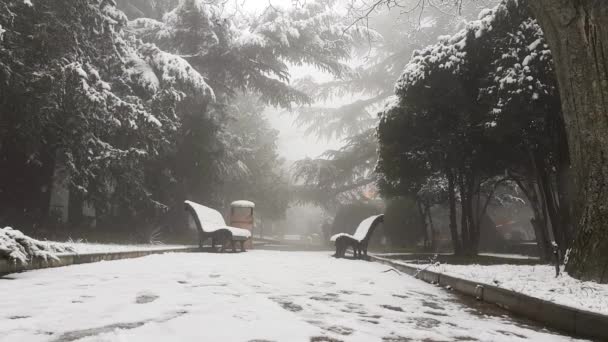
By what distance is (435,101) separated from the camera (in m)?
10.3

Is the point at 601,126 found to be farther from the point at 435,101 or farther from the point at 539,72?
the point at 435,101

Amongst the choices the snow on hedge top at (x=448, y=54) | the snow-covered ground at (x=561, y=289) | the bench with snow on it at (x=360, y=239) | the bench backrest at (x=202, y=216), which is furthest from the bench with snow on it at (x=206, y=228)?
the snow-covered ground at (x=561, y=289)

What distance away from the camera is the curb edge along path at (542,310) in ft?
10.4

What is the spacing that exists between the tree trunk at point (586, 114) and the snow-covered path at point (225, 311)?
151 cm

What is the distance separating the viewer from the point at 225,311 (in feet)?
11.1

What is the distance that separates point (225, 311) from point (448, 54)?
28.5 feet

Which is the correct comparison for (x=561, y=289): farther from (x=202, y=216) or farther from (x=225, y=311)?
(x=202, y=216)

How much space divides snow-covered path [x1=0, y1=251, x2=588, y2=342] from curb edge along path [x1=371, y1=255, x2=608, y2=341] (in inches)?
9.6

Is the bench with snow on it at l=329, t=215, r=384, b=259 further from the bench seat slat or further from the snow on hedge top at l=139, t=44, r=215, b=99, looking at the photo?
the snow on hedge top at l=139, t=44, r=215, b=99

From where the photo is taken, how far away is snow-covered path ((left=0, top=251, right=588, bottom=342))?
2697 mm

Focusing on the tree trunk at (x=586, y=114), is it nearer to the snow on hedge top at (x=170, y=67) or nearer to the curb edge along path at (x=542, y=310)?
the curb edge along path at (x=542, y=310)

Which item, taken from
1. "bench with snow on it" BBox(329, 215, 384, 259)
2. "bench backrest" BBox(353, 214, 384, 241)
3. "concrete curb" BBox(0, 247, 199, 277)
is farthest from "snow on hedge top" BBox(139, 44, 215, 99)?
"bench backrest" BBox(353, 214, 384, 241)

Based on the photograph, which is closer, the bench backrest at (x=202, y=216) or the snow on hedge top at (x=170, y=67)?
the bench backrest at (x=202, y=216)

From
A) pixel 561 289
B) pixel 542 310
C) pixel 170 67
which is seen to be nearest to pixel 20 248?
pixel 542 310
